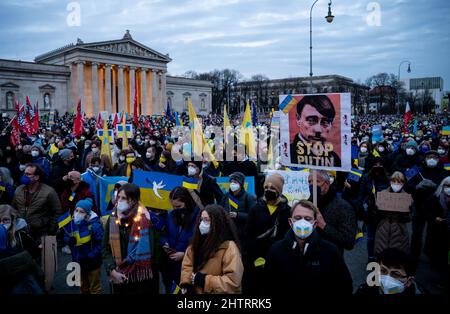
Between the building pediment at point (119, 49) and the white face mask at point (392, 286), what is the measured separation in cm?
6489

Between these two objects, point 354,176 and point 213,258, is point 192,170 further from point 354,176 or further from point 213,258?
point 213,258

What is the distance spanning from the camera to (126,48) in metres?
67.2

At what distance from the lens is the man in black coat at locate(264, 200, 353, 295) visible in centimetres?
297

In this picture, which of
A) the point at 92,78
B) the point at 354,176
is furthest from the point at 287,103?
the point at 92,78

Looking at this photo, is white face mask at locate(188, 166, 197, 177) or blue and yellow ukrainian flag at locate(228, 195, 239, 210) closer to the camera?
blue and yellow ukrainian flag at locate(228, 195, 239, 210)

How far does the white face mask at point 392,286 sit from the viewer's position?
2.96 m

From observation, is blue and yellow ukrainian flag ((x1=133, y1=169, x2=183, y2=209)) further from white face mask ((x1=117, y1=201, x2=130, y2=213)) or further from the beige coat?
the beige coat

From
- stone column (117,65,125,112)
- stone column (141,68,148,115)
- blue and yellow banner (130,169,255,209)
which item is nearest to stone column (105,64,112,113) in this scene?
stone column (117,65,125,112)

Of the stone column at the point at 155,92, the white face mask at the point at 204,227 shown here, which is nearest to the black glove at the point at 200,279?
the white face mask at the point at 204,227

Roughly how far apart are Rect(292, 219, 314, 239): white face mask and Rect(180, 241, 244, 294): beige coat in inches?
21.9

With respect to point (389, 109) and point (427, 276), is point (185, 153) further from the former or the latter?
point (389, 109)

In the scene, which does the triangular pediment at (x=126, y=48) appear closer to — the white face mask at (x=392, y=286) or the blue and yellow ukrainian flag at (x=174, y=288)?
the blue and yellow ukrainian flag at (x=174, y=288)

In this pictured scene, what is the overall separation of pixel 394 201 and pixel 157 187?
3576 millimetres
